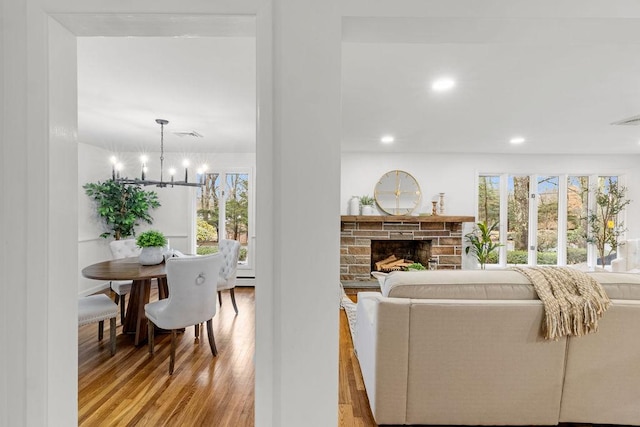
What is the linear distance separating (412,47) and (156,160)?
4856 mm

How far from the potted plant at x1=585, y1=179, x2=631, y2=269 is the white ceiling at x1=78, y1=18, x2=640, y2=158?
162 cm

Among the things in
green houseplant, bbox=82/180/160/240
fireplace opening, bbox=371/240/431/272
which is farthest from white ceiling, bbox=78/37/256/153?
fireplace opening, bbox=371/240/431/272

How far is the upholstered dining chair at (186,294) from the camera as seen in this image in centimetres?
239

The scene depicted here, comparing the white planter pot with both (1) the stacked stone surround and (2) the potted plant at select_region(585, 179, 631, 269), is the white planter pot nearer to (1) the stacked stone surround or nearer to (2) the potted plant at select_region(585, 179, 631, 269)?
(1) the stacked stone surround

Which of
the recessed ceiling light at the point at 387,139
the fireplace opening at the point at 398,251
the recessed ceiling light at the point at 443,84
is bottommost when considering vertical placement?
the fireplace opening at the point at 398,251

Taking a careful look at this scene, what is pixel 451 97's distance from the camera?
272 centimetres

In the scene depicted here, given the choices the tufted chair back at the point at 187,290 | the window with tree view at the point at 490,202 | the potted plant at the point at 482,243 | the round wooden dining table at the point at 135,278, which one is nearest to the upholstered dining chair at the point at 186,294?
the tufted chair back at the point at 187,290

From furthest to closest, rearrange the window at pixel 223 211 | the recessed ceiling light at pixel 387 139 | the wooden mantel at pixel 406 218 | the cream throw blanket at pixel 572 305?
the window at pixel 223 211, the wooden mantel at pixel 406 218, the recessed ceiling light at pixel 387 139, the cream throw blanket at pixel 572 305

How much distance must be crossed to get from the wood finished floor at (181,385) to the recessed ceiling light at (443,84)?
2.36m

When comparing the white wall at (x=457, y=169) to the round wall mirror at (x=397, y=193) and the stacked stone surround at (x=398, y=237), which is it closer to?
the round wall mirror at (x=397, y=193)

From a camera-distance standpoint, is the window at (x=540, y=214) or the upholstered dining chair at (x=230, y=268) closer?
the upholstered dining chair at (x=230, y=268)

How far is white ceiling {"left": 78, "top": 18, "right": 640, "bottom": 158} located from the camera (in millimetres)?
977

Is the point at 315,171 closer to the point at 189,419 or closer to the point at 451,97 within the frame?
the point at 189,419

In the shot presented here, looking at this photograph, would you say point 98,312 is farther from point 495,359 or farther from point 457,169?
point 457,169
